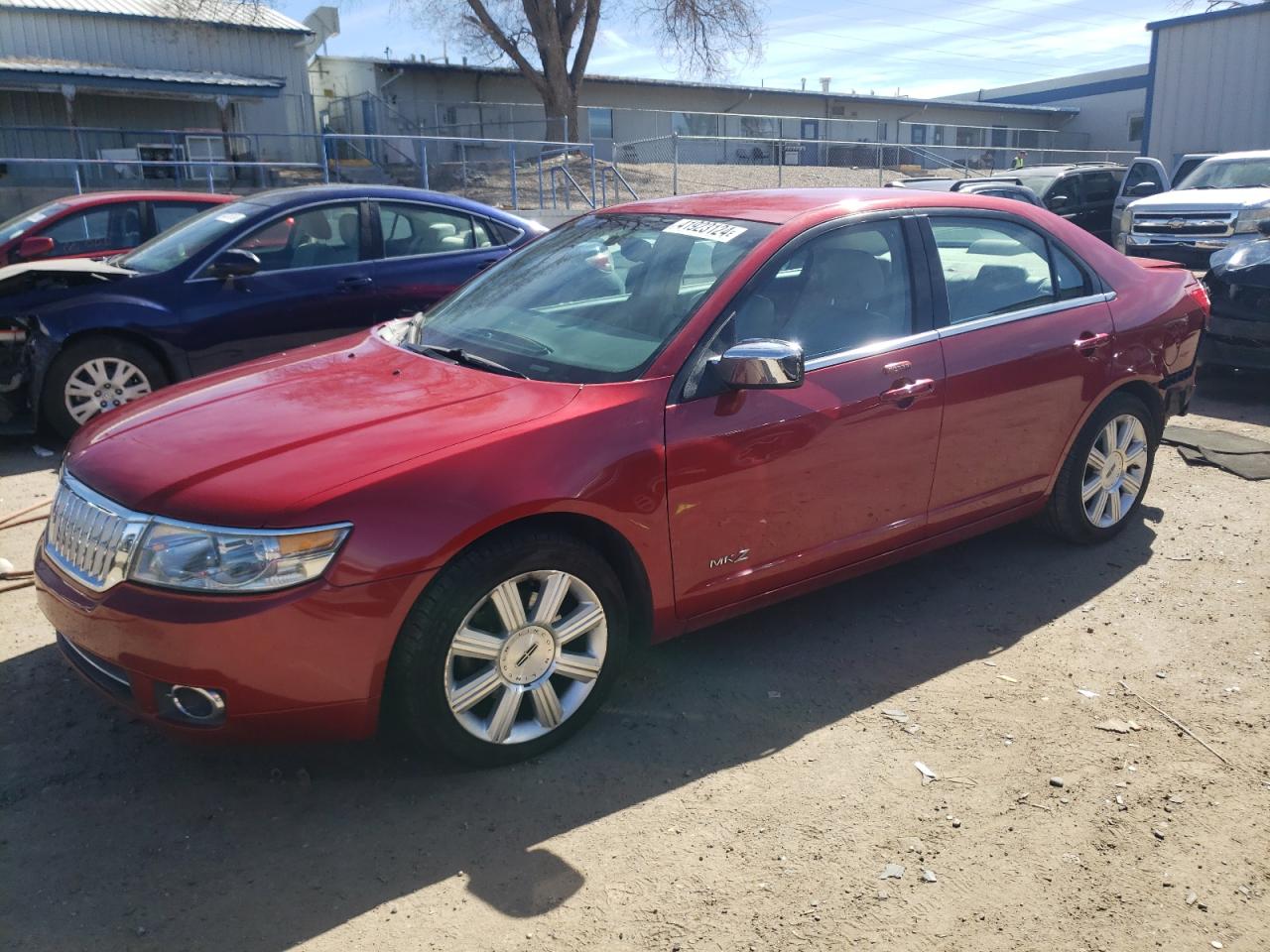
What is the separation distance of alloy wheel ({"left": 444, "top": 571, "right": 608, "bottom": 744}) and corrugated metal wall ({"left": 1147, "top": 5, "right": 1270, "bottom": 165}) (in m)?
28.5

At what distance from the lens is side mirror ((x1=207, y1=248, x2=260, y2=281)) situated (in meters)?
6.56

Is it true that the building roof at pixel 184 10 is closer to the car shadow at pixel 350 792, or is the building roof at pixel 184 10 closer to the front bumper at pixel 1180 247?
the front bumper at pixel 1180 247

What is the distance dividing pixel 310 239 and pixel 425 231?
81cm

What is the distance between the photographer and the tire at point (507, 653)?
2.87 meters

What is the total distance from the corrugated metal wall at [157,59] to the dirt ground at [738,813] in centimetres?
2720

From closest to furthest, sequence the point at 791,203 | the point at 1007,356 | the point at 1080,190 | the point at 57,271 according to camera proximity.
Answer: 1. the point at 791,203
2. the point at 1007,356
3. the point at 57,271
4. the point at 1080,190

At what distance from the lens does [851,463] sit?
3723 mm

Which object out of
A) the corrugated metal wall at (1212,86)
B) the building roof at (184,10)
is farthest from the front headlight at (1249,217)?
the building roof at (184,10)

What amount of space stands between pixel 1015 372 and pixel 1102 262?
100cm

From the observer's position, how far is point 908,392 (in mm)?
3836

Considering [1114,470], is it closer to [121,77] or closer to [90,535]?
[90,535]

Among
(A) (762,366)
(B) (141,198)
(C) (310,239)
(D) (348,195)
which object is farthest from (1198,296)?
(B) (141,198)

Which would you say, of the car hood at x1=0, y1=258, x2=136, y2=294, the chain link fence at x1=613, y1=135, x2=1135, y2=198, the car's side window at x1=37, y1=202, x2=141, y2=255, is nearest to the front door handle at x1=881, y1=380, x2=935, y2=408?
the car hood at x1=0, y1=258, x2=136, y2=294

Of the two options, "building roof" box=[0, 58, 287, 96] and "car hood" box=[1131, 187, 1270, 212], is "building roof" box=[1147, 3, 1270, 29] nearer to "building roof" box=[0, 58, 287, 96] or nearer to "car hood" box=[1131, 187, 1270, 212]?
"car hood" box=[1131, 187, 1270, 212]
